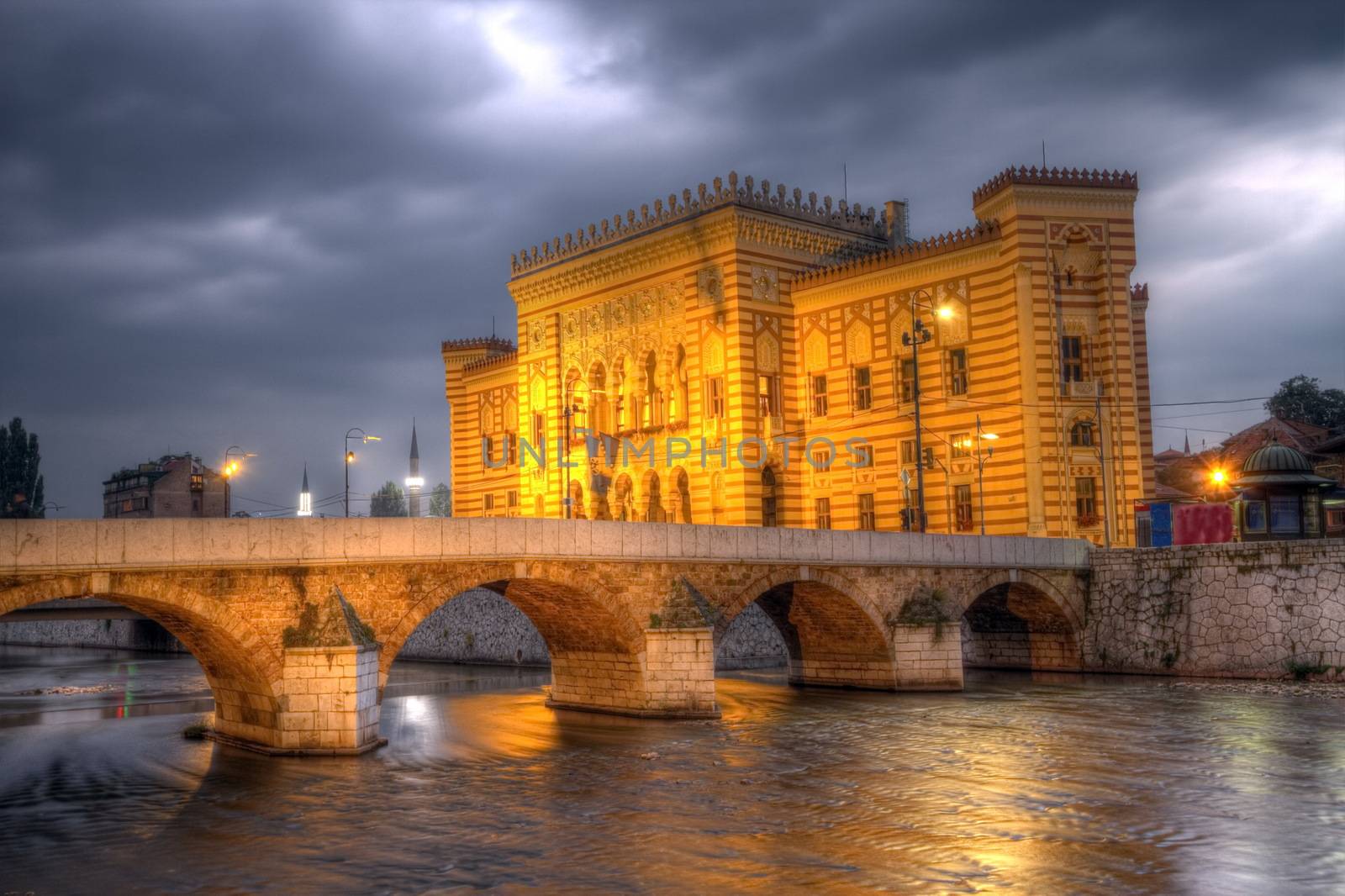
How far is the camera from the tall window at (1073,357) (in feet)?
144

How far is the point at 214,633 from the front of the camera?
24.8 metres

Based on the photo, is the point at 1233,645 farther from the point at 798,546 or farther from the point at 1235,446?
the point at 1235,446

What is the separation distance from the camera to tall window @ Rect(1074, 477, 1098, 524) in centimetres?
4353

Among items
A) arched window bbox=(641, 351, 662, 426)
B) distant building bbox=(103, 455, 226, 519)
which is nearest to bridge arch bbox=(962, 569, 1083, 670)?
arched window bbox=(641, 351, 662, 426)

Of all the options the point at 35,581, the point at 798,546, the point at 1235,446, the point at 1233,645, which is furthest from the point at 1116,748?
the point at 1235,446

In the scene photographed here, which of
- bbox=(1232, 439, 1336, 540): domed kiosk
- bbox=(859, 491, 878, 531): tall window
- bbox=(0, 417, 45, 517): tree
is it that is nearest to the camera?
bbox=(1232, 439, 1336, 540): domed kiosk

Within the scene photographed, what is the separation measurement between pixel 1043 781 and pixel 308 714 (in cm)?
1410

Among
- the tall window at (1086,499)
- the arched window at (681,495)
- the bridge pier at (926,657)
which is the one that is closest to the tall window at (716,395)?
the arched window at (681,495)

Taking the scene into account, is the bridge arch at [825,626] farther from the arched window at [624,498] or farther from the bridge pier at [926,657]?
the arched window at [624,498]

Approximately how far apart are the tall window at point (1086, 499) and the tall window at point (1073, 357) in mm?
3588

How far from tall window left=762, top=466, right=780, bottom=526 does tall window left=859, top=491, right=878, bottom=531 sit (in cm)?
344

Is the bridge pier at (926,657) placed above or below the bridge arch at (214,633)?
below

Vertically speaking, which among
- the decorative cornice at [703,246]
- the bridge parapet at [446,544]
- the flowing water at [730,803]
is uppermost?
the decorative cornice at [703,246]

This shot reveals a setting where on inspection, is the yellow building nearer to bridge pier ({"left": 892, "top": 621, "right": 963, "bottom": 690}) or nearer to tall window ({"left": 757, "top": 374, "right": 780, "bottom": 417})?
tall window ({"left": 757, "top": 374, "right": 780, "bottom": 417})
